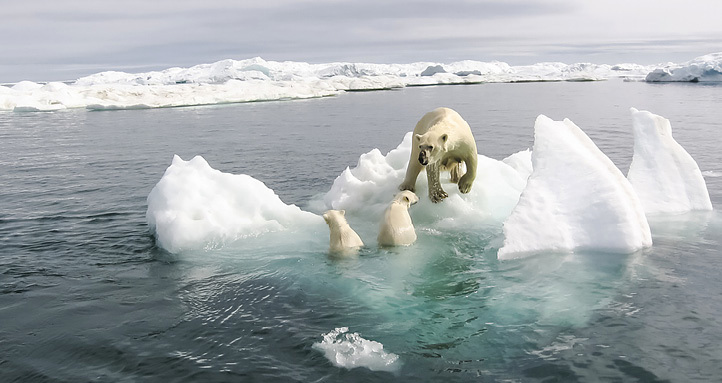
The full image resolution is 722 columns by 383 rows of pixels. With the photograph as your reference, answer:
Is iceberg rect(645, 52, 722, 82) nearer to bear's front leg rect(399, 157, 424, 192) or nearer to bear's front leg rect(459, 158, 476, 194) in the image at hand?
bear's front leg rect(459, 158, 476, 194)

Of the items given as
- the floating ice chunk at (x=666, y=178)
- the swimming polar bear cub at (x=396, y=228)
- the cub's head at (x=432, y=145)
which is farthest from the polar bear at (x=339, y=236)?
the floating ice chunk at (x=666, y=178)

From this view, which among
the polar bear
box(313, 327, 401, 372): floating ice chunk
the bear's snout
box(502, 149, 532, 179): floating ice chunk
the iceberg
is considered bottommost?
box(313, 327, 401, 372): floating ice chunk

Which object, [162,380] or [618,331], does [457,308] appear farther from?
[162,380]

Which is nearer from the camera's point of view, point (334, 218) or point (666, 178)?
point (334, 218)

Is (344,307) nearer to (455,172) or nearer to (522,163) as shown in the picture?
(455,172)

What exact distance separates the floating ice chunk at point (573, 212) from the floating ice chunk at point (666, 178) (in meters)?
2.34

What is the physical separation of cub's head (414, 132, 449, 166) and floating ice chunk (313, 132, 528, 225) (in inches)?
64.7

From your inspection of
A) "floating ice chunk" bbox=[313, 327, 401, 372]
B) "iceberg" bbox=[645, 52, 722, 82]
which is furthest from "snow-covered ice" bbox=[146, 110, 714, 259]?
"iceberg" bbox=[645, 52, 722, 82]

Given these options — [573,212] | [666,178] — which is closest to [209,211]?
[573,212]

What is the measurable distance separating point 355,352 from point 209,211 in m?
5.37

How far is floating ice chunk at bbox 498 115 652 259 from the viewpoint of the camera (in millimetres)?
8570

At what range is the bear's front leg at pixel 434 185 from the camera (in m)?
10.2

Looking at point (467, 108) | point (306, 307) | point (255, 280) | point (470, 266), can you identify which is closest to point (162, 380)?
point (306, 307)

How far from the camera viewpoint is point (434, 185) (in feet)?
34.3
